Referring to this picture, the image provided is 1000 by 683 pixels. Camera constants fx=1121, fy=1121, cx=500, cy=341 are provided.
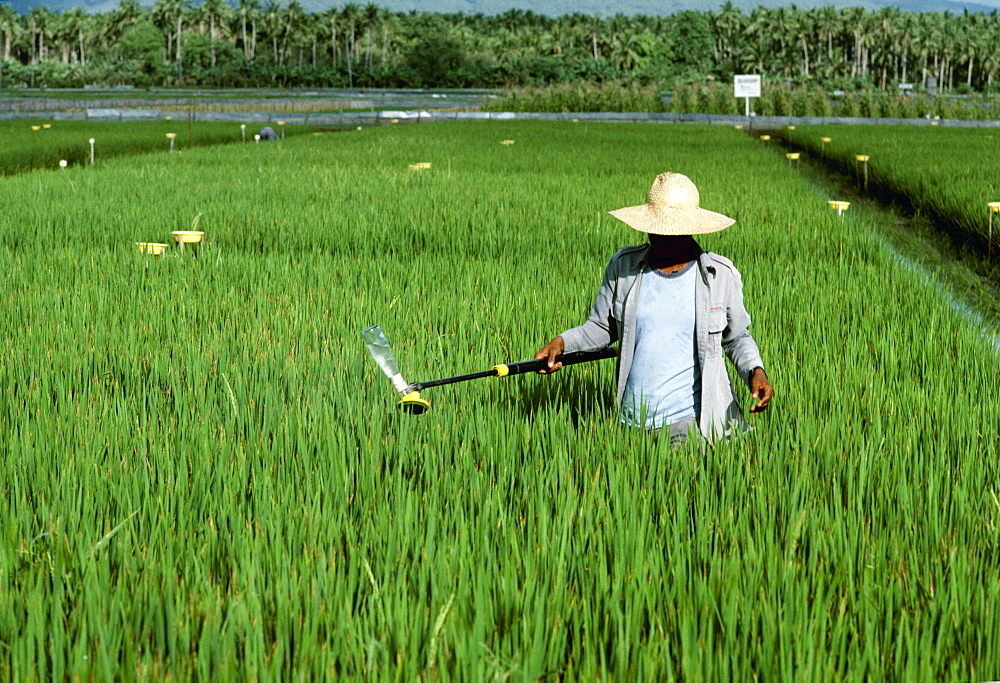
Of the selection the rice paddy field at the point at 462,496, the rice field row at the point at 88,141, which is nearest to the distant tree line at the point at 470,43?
the rice field row at the point at 88,141

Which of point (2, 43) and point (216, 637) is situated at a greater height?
point (2, 43)

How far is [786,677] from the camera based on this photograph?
4.90 feet

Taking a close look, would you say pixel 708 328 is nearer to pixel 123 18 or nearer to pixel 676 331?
pixel 676 331

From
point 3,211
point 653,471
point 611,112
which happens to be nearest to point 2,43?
Answer: point 611,112

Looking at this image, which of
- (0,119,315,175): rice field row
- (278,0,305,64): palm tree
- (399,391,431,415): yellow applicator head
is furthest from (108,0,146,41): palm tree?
(399,391,431,415): yellow applicator head

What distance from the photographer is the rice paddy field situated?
1.61 meters

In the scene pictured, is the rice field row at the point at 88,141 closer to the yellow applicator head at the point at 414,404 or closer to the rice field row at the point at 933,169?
the rice field row at the point at 933,169

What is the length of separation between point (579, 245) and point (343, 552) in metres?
4.31

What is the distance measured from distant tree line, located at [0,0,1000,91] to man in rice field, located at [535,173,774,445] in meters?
59.5

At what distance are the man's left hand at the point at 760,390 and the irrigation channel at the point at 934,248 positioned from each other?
6.46 feet

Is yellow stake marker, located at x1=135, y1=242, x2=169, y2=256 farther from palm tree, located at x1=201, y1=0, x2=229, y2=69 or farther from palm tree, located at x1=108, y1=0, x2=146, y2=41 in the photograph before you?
palm tree, located at x1=108, y1=0, x2=146, y2=41

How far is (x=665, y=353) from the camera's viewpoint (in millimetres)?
2592

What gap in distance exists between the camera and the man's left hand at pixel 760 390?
238 centimetres

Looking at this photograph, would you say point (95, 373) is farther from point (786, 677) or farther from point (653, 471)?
point (786, 677)
